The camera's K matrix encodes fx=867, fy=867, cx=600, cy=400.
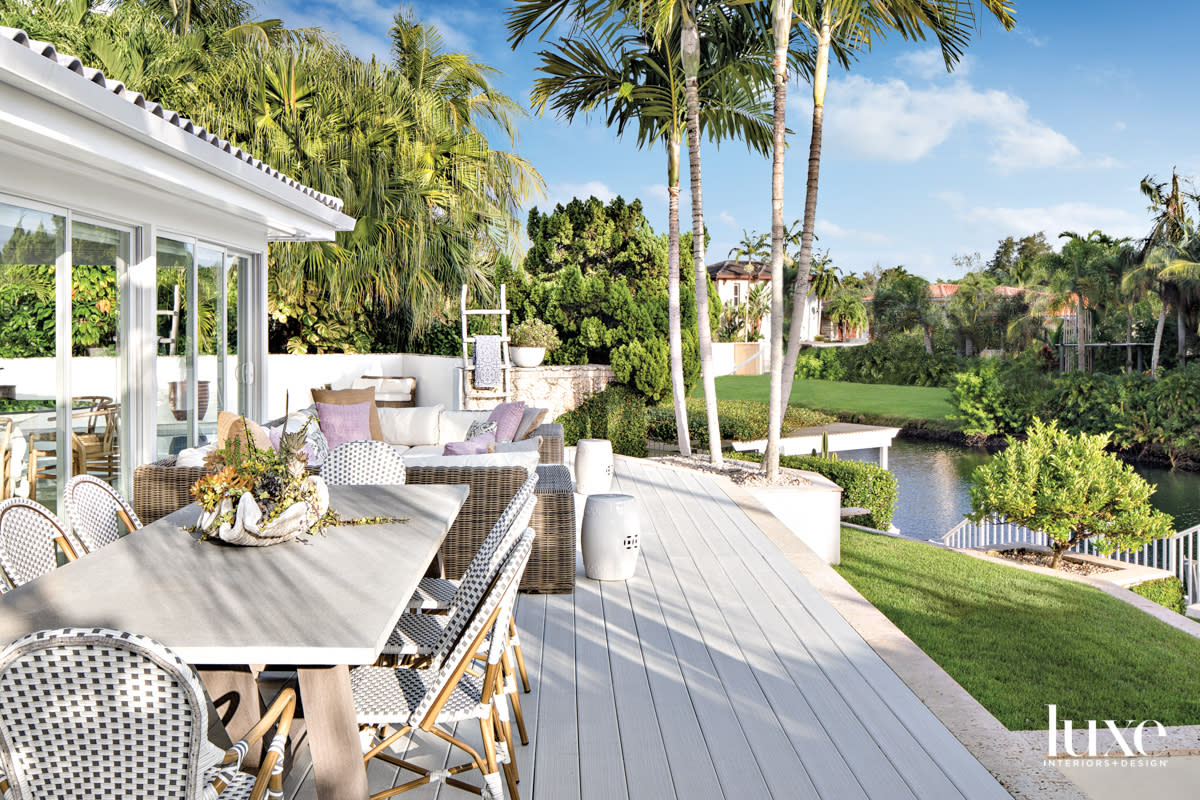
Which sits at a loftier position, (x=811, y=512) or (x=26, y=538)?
(x=26, y=538)

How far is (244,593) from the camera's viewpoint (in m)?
2.25

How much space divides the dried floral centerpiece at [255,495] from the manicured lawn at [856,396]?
25.7m

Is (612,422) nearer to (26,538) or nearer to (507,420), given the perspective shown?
(507,420)

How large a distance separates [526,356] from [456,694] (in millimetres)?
12978

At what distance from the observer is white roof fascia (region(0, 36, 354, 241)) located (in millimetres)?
3025

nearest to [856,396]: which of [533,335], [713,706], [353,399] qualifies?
[533,335]

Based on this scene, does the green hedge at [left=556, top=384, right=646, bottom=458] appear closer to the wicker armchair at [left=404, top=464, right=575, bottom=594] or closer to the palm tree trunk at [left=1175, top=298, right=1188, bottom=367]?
the wicker armchair at [left=404, top=464, right=575, bottom=594]

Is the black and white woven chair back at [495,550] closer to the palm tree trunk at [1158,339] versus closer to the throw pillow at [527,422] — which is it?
the throw pillow at [527,422]

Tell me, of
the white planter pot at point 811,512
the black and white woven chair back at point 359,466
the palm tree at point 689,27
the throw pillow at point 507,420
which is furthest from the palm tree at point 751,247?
the black and white woven chair back at point 359,466

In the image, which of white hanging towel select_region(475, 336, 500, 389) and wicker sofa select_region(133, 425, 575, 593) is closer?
wicker sofa select_region(133, 425, 575, 593)

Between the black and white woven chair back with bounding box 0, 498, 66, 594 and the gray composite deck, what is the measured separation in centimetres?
107

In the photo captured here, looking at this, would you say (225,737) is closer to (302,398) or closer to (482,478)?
(482,478)

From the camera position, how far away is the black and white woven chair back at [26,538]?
2672 mm

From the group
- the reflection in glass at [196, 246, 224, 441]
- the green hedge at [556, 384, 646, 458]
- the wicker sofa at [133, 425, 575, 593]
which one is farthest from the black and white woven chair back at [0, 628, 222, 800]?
the green hedge at [556, 384, 646, 458]
